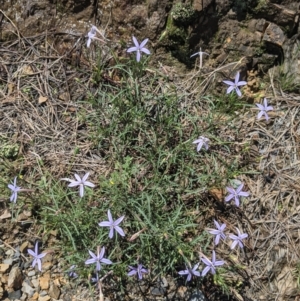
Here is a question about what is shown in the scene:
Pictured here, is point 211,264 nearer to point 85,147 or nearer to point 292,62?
point 85,147

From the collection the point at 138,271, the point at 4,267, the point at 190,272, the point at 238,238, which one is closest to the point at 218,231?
the point at 238,238

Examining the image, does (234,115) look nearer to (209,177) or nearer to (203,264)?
(209,177)

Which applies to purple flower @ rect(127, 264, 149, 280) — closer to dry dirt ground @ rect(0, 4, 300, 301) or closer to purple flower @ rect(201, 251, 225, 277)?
dry dirt ground @ rect(0, 4, 300, 301)

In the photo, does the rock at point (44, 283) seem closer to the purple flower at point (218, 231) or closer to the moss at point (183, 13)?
the purple flower at point (218, 231)

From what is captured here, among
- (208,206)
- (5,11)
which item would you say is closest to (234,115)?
(208,206)

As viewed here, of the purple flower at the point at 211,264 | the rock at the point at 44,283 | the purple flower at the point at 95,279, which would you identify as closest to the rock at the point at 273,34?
the purple flower at the point at 211,264

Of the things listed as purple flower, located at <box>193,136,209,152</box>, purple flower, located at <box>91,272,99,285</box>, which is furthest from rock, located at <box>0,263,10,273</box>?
purple flower, located at <box>193,136,209,152</box>
